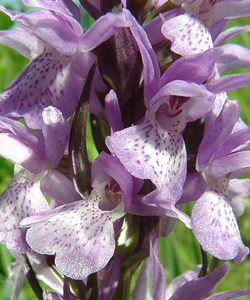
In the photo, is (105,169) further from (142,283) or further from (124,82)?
(142,283)

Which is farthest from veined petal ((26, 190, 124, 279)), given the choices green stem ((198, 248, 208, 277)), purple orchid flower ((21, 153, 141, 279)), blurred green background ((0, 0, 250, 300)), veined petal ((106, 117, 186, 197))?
blurred green background ((0, 0, 250, 300))

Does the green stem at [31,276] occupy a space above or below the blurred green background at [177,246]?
above

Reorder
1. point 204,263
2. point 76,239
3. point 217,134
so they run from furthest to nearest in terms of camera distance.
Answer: point 204,263 → point 217,134 → point 76,239

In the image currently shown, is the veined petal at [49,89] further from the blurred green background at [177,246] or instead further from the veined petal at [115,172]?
the blurred green background at [177,246]

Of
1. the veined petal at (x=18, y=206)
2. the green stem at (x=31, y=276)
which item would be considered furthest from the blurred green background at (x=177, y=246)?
the veined petal at (x=18, y=206)

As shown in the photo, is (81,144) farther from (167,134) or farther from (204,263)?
(204,263)

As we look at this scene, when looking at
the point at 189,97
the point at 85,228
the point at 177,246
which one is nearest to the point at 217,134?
the point at 189,97
